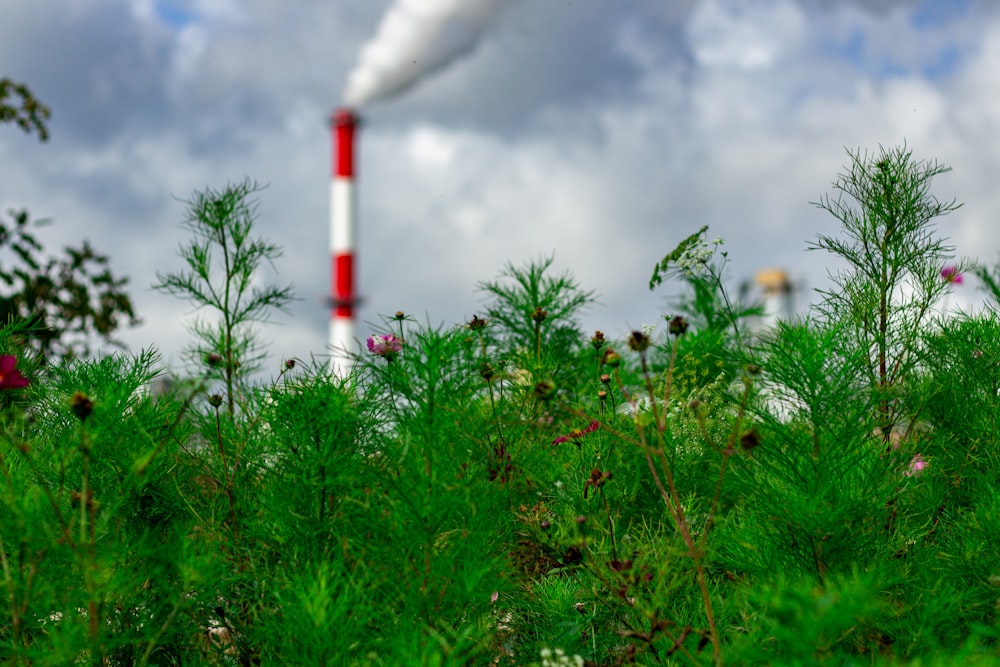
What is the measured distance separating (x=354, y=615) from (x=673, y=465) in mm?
940

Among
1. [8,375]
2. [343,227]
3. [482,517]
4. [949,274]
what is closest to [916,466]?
[949,274]

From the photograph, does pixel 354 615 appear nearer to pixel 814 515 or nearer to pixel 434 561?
pixel 434 561

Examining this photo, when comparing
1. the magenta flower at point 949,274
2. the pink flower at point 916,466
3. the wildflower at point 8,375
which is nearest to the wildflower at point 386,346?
the wildflower at point 8,375

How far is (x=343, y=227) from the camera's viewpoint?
13.9 meters

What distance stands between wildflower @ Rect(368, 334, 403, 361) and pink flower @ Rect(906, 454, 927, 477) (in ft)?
3.47

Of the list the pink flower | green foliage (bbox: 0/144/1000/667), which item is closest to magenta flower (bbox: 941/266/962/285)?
green foliage (bbox: 0/144/1000/667)

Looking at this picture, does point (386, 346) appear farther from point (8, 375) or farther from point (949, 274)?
point (949, 274)

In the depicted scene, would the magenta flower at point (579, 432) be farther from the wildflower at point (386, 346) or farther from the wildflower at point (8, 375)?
the wildflower at point (8, 375)

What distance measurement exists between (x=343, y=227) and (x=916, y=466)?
12.4 meters

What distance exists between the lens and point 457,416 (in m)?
1.75

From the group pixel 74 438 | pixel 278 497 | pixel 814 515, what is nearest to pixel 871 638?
pixel 814 515

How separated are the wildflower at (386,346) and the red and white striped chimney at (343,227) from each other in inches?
417

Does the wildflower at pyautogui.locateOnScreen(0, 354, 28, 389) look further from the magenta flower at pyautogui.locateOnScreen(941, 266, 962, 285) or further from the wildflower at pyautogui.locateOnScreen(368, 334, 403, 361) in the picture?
the magenta flower at pyautogui.locateOnScreen(941, 266, 962, 285)

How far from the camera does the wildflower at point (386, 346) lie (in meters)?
1.78
